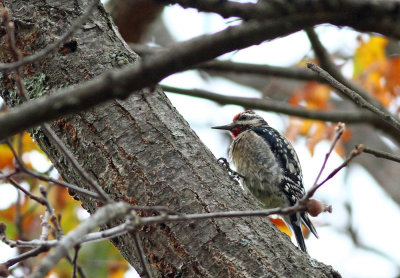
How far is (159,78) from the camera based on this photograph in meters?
1.86

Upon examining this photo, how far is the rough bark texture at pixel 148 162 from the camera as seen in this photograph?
3104mm

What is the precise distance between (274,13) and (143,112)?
1884 mm

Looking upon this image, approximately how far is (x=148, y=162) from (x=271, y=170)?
10.7 feet

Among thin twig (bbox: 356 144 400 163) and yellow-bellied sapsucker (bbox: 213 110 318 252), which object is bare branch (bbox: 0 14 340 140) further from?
yellow-bellied sapsucker (bbox: 213 110 318 252)

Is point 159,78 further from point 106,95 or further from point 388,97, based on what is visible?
point 388,97

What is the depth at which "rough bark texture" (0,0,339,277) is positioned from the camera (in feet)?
10.2

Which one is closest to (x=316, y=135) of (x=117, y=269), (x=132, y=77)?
(x=117, y=269)

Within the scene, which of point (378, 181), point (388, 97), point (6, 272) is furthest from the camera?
point (378, 181)

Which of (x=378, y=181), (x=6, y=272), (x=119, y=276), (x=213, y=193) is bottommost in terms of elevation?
(x=6, y=272)

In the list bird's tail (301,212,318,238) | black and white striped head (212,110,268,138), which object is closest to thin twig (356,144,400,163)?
bird's tail (301,212,318,238)

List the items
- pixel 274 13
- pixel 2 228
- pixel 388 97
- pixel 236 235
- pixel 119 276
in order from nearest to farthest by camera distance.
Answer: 1. pixel 274 13
2. pixel 2 228
3. pixel 236 235
4. pixel 119 276
5. pixel 388 97

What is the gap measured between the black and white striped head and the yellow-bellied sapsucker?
14.1 inches

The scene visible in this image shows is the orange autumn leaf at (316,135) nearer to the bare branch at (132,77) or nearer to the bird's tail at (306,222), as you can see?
the bird's tail at (306,222)

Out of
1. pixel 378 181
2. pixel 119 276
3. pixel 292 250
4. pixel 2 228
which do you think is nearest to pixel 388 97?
pixel 378 181
